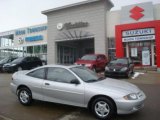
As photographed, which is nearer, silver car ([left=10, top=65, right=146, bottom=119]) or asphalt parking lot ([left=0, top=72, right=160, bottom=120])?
silver car ([left=10, top=65, right=146, bottom=119])

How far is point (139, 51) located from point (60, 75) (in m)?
17.0

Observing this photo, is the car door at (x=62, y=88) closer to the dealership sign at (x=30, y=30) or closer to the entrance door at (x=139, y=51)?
the entrance door at (x=139, y=51)

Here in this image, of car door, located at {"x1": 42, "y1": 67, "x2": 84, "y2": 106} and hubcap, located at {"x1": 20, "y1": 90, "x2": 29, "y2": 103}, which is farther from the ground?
car door, located at {"x1": 42, "y1": 67, "x2": 84, "y2": 106}

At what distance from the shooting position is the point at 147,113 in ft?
21.5

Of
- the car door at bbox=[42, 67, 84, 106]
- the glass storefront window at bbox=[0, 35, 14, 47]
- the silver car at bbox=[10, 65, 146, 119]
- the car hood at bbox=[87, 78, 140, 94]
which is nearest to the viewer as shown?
the silver car at bbox=[10, 65, 146, 119]

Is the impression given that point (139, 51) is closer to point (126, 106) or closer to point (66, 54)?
point (66, 54)

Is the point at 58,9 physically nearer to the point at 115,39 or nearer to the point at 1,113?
the point at 115,39

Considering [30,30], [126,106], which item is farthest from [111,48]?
[126,106]

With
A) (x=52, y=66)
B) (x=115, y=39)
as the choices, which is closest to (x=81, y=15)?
(x=115, y=39)

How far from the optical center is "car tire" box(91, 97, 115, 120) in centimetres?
594

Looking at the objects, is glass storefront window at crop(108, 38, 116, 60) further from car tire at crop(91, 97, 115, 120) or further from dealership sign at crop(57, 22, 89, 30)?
car tire at crop(91, 97, 115, 120)

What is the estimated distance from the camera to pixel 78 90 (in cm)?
641

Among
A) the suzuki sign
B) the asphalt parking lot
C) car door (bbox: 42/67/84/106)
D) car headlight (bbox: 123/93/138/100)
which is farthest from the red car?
car headlight (bbox: 123/93/138/100)

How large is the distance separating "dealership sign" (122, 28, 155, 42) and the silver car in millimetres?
15699
